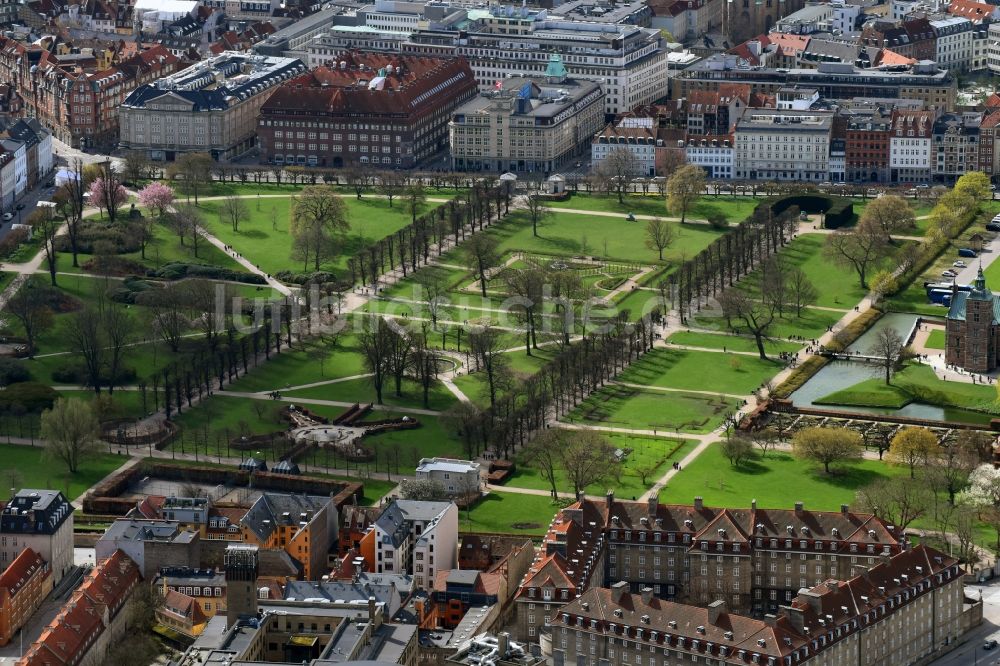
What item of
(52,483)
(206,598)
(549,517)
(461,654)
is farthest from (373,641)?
(52,483)

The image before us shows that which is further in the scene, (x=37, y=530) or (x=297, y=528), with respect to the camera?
(x=297, y=528)

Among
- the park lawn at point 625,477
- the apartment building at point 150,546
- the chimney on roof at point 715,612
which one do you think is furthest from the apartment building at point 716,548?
Result: the apartment building at point 150,546

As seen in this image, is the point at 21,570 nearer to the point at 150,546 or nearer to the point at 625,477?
the point at 150,546

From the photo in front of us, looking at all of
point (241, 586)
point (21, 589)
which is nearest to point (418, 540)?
point (241, 586)

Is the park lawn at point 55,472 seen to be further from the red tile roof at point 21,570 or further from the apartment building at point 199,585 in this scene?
the apartment building at point 199,585

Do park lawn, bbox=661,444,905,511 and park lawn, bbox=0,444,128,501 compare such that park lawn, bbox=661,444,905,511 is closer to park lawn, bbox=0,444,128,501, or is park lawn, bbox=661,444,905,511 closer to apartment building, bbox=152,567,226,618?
apartment building, bbox=152,567,226,618

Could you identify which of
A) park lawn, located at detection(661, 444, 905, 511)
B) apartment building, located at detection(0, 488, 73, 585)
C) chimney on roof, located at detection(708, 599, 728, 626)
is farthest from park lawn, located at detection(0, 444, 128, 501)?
chimney on roof, located at detection(708, 599, 728, 626)
